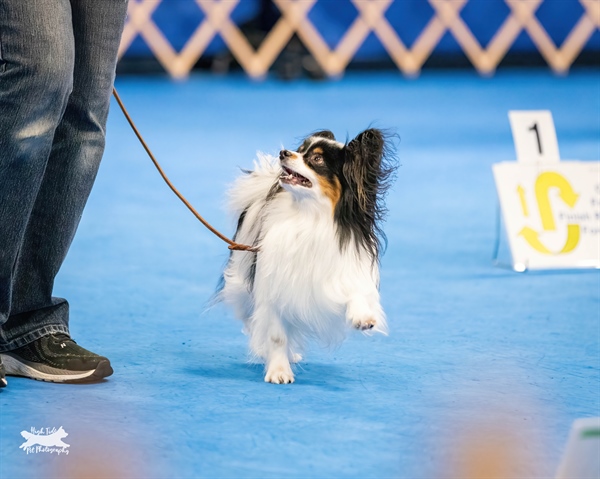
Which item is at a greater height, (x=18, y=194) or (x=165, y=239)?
(x=165, y=239)

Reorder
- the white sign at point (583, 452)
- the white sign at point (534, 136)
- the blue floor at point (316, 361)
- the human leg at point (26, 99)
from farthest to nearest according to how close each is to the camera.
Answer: the white sign at point (534, 136)
the human leg at point (26, 99)
the blue floor at point (316, 361)
the white sign at point (583, 452)

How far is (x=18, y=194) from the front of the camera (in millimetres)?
2744

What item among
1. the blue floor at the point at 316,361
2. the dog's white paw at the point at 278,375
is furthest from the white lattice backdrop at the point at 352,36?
the dog's white paw at the point at 278,375

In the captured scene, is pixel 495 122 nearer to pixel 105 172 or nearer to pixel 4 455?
pixel 105 172

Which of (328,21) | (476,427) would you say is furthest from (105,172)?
(328,21)

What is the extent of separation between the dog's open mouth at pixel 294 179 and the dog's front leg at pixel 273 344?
39 centimetres

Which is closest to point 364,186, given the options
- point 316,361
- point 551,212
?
point 316,361

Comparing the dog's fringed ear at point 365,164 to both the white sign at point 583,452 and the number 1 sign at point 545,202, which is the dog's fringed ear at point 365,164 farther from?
the number 1 sign at point 545,202

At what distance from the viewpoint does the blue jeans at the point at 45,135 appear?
2.60 meters

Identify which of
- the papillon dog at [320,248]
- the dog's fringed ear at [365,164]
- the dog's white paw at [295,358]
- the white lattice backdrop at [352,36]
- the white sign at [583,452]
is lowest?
the white sign at [583,452]

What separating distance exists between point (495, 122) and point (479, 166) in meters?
1.83

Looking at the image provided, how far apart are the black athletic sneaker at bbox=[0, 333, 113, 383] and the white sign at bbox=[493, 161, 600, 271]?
7.26 feet

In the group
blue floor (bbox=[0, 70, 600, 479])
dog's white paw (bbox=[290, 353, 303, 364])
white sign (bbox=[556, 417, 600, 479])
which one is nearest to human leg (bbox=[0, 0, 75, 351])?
blue floor (bbox=[0, 70, 600, 479])

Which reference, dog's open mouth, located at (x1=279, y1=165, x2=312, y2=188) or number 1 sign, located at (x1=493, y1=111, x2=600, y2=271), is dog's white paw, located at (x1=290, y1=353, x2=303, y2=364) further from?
number 1 sign, located at (x1=493, y1=111, x2=600, y2=271)
